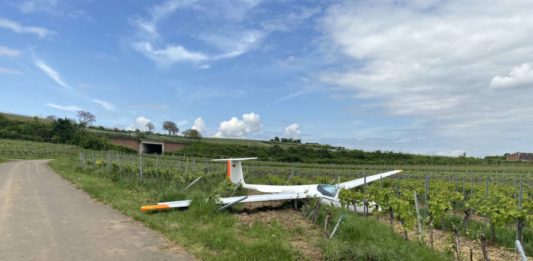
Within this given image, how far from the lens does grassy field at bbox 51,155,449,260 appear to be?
19.1 feet

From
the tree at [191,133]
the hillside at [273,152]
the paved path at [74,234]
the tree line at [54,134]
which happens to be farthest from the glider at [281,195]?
the tree at [191,133]

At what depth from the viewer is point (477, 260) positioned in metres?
6.12

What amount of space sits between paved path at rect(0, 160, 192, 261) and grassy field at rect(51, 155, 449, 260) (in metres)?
0.41

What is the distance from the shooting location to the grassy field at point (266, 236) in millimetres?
5812

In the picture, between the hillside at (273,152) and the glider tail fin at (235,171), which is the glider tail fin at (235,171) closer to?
the glider tail fin at (235,171)

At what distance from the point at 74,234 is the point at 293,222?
4792 mm

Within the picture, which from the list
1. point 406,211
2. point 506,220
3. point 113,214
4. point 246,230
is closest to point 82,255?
point 246,230

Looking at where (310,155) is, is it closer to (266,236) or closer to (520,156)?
(520,156)

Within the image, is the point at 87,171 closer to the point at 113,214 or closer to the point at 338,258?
the point at 113,214

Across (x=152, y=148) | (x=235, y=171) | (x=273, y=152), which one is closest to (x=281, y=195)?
(x=235, y=171)

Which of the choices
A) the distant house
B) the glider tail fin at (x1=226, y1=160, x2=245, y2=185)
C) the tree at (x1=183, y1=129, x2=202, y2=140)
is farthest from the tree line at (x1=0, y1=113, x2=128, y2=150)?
the distant house

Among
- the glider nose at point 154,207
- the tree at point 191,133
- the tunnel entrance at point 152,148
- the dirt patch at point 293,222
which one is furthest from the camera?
the tree at point 191,133

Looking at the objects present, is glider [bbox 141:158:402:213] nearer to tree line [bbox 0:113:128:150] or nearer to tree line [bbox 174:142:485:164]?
tree line [bbox 174:142:485:164]

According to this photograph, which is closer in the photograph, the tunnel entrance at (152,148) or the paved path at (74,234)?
the paved path at (74,234)
